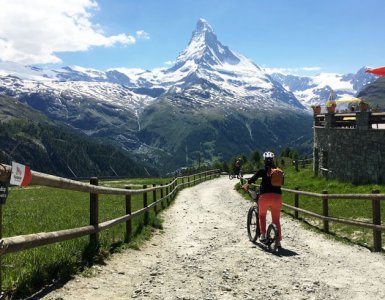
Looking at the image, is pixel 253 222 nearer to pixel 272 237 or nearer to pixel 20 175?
pixel 272 237

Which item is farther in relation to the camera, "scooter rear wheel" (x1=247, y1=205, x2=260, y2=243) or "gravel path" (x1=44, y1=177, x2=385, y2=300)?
"scooter rear wheel" (x1=247, y1=205, x2=260, y2=243)

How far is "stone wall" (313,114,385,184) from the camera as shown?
26297 millimetres

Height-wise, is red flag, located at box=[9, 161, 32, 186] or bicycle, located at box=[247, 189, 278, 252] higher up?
red flag, located at box=[9, 161, 32, 186]

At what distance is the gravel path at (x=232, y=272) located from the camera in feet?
26.7

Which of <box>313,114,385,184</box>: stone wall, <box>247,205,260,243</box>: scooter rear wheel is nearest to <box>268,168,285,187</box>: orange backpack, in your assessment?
<box>247,205,260,243</box>: scooter rear wheel

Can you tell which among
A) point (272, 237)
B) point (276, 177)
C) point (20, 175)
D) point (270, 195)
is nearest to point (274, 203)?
point (270, 195)

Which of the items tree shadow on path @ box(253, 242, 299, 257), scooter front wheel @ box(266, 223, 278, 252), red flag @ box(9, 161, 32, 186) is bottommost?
tree shadow on path @ box(253, 242, 299, 257)

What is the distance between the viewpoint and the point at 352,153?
29172 millimetres

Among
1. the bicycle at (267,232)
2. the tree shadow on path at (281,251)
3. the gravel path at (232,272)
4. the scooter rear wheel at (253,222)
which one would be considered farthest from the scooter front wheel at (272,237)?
the scooter rear wheel at (253,222)

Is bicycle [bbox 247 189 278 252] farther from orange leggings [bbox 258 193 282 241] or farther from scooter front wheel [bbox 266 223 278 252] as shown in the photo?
orange leggings [bbox 258 193 282 241]

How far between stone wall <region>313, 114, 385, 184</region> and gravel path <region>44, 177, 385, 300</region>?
12.6 meters

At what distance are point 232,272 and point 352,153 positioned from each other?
21915 millimetres

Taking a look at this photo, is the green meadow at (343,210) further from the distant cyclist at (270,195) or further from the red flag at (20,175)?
the red flag at (20,175)

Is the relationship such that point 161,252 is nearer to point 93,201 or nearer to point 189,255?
point 189,255
